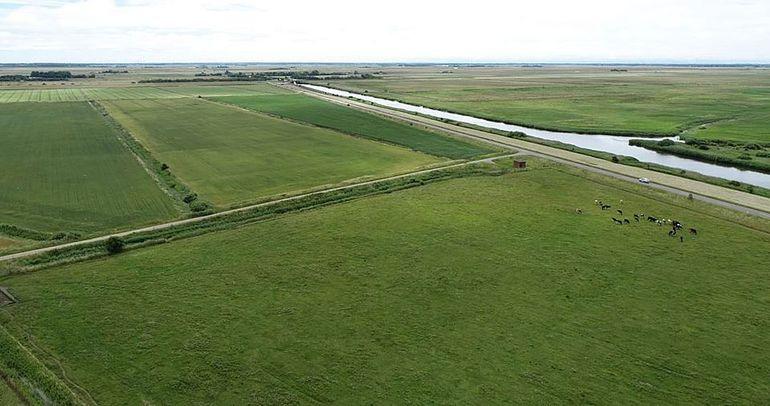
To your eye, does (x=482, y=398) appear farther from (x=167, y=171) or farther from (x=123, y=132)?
(x=123, y=132)

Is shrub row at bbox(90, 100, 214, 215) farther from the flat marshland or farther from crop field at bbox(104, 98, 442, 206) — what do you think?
crop field at bbox(104, 98, 442, 206)

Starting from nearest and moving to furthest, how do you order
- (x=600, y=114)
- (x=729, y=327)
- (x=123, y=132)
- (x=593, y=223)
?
(x=729, y=327) < (x=593, y=223) < (x=123, y=132) < (x=600, y=114)

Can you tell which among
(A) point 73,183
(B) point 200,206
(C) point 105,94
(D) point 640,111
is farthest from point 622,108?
(C) point 105,94

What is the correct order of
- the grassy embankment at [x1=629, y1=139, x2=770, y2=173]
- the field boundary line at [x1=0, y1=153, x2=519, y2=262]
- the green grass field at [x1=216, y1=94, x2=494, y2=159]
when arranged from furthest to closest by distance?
the green grass field at [x1=216, y1=94, x2=494, y2=159] < the grassy embankment at [x1=629, y1=139, x2=770, y2=173] < the field boundary line at [x1=0, y1=153, x2=519, y2=262]

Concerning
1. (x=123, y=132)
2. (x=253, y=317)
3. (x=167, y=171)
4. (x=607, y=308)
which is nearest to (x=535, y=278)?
(x=607, y=308)

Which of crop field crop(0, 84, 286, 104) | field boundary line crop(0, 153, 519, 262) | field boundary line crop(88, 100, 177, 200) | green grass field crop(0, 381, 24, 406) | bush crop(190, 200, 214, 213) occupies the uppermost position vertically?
crop field crop(0, 84, 286, 104)

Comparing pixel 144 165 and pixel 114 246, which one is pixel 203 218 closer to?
pixel 114 246

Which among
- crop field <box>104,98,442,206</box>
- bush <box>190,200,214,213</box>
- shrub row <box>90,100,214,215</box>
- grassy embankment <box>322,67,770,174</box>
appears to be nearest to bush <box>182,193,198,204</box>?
shrub row <box>90,100,214,215</box>
